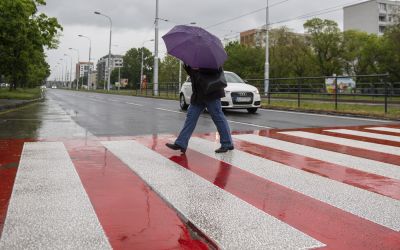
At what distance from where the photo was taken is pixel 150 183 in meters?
4.11

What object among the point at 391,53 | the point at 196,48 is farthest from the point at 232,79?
the point at 391,53

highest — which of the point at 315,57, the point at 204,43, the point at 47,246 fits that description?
the point at 315,57


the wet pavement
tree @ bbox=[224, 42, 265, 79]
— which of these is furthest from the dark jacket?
tree @ bbox=[224, 42, 265, 79]

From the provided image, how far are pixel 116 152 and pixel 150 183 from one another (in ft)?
6.26

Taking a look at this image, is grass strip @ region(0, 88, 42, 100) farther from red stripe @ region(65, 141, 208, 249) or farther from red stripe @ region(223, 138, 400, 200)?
red stripe @ region(65, 141, 208, 249)

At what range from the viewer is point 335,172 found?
15.5 feet

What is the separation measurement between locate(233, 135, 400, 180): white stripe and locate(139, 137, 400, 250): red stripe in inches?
55.5

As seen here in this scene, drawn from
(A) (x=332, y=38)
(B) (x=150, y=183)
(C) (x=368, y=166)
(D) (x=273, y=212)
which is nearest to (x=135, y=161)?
(B) (x=150, y=183)

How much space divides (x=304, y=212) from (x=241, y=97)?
10.8m

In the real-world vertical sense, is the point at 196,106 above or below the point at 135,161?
above

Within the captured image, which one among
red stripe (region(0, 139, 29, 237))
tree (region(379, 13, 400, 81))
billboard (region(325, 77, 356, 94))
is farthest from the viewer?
tree (region(379, 13, 400, 81))

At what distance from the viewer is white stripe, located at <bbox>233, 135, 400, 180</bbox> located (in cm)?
487

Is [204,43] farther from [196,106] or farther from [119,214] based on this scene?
[119,214]

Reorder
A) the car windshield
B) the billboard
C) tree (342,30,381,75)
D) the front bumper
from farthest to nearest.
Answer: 1. tree (342,30,381,75)
2. the billboard
3. the car windshield
4. the front bumper
